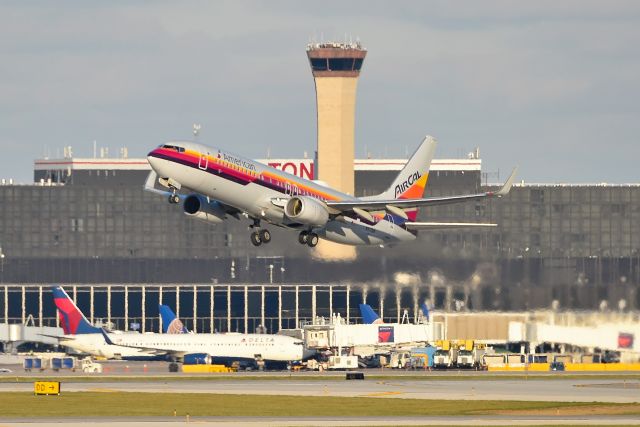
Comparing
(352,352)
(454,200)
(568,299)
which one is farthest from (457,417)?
(352,352)

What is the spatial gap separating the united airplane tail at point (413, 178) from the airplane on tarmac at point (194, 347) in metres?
33.3

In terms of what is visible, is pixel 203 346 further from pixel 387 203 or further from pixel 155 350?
pixel 387 203

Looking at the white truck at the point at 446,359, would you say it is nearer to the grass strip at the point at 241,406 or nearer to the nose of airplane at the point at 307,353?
the nose of airplane at the point at 307,353

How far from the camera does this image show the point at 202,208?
108000 millimetres

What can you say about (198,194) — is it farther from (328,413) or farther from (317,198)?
(328,413)

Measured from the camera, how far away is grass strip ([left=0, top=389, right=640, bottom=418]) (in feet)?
316

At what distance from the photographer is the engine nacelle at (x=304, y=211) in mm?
105500

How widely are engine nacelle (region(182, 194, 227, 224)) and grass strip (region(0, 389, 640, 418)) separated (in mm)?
12628

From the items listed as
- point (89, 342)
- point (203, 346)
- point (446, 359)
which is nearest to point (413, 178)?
point (446, 359)

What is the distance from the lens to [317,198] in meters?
109

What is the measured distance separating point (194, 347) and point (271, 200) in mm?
52474

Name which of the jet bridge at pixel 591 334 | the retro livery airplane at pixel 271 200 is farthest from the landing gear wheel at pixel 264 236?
the jet bridge at pixel 591 334

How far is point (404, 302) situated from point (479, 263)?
47.6 ft

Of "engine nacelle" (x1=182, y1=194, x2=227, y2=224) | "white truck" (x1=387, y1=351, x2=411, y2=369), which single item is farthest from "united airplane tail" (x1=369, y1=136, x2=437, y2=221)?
"white truck" (x1=387, y1=351, x2=411, y2=369)
